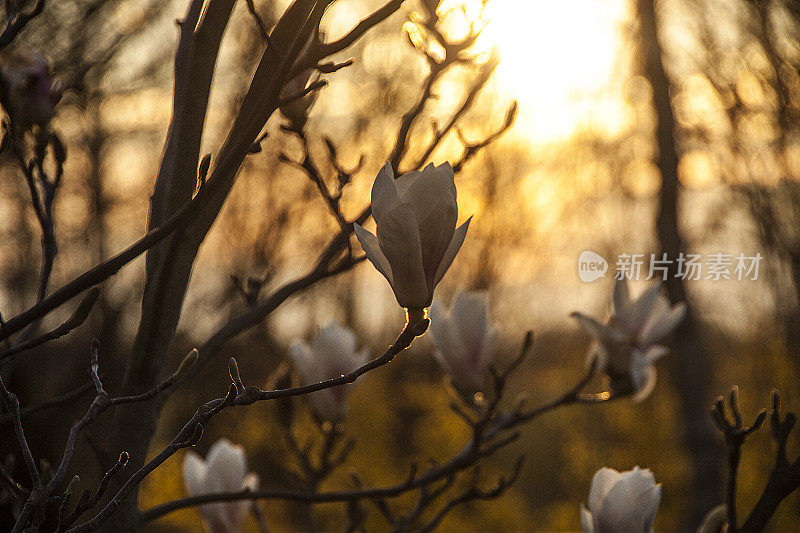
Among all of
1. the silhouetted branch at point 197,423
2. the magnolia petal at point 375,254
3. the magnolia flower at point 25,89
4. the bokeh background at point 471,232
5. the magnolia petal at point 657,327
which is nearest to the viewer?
the silhouetted branch at point 197,423

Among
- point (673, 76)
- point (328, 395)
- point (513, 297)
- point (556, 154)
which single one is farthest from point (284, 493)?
point (513, 297)

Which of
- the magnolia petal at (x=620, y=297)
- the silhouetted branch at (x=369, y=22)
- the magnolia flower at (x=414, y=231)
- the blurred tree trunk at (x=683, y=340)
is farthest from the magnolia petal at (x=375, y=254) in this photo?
the blurred tree trunk at (x=683, y=340)

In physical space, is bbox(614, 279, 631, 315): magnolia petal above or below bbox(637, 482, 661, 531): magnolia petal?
above

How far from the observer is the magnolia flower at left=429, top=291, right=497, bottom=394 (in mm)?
963

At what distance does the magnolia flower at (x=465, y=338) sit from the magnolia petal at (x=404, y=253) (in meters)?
0.45

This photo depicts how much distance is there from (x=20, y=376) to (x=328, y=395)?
125cm

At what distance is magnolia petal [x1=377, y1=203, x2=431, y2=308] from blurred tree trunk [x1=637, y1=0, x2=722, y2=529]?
A: 2833 mm

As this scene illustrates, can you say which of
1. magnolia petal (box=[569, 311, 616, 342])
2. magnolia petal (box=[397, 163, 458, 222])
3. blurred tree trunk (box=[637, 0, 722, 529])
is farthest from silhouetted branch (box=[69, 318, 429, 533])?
blurred tree trunk (box=[637, 0, 722, 529])

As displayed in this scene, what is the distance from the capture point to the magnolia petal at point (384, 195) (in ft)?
1.56

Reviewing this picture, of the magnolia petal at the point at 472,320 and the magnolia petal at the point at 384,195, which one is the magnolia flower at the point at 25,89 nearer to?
the magnolia petal at the point at 384,195

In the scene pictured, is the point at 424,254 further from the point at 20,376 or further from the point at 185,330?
the point at 185,330

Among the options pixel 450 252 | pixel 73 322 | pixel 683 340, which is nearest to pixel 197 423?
pixel 73 322

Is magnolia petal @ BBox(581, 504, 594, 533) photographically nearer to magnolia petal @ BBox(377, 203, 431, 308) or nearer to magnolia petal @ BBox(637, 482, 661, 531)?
magnolia petal @ BBox(637, 482, 661, 531)

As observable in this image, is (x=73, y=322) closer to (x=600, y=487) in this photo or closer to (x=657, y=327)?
(x=600, y=487)
